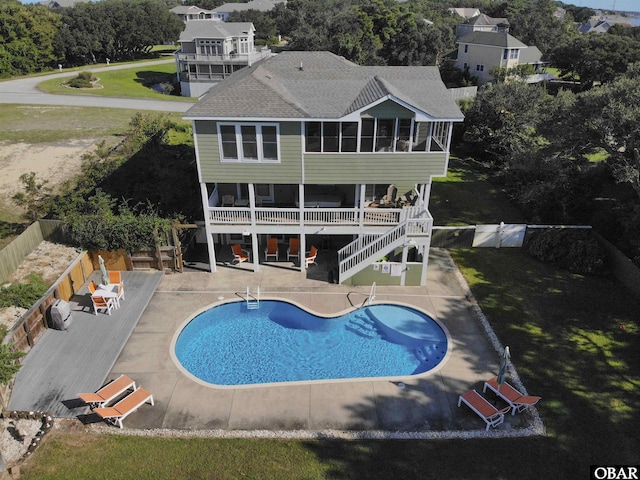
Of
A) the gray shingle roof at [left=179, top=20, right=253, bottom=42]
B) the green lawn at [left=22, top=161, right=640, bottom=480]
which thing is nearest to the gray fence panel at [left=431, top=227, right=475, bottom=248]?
the green lawn at [left=22, top=161, right=640, bottom=480]

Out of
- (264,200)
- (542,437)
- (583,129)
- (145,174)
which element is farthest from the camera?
(145,174)

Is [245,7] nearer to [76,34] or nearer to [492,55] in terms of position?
[76,34]

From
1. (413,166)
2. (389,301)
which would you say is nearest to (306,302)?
(389,301)

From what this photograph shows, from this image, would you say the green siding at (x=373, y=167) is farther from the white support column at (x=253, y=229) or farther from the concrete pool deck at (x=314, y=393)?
the concrete pool deck at (x=314, y=393)

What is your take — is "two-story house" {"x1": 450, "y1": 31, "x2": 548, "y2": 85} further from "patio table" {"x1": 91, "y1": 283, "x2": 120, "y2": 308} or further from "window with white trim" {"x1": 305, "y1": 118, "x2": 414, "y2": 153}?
"patio table" {"x1": 91, "y1": 283, "x2": 120, "y2": 308}

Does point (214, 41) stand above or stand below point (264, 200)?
above

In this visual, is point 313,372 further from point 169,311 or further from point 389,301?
point 169,311
